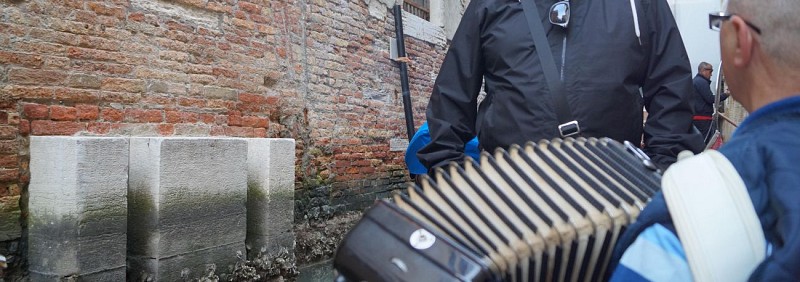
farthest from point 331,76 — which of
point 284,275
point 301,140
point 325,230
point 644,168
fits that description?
point 644,168

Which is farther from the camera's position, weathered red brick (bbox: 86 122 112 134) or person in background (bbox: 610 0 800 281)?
weathered red brick (bbox: 86 122 112 134)

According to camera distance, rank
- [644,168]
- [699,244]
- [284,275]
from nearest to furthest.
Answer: [699,244]
[644,168]
[284,275]

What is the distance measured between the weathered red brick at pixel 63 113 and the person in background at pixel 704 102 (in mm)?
5167

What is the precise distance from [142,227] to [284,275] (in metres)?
1.17

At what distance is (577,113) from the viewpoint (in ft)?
7.64

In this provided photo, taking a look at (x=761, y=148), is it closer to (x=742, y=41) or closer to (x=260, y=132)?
(x=742, y=41)

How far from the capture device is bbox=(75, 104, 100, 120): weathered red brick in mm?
3908

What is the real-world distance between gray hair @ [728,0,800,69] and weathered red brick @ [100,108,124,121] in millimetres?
3655

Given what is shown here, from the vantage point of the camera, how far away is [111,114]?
4.06 metres

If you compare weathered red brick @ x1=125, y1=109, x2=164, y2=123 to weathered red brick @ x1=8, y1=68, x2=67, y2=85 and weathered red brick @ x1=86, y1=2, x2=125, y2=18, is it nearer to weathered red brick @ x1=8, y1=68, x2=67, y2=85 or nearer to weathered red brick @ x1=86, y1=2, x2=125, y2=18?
weathered red brick @ x1=8, y1=68, x2=67, y2=85

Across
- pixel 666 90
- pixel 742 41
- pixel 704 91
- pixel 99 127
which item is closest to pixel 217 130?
pixel 99 127

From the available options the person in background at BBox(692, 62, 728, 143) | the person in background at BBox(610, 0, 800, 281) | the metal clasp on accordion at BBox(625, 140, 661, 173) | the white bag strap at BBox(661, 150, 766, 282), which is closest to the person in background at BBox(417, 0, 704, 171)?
the metal clasp on accordion at BBox(625, 140, 661, 173)

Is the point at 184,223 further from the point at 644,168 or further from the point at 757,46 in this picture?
the point at 757,46

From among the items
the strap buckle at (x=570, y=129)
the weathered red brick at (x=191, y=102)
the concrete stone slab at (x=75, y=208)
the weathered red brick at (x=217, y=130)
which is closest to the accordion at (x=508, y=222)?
the strap buckle at (x=570, y=129)
